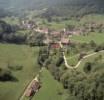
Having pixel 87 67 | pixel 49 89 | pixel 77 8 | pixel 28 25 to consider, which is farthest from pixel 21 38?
pixel 77 8

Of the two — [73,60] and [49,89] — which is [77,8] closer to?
[73,60]

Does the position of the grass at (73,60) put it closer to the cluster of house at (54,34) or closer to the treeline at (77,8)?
the cluster of house at (54,34)

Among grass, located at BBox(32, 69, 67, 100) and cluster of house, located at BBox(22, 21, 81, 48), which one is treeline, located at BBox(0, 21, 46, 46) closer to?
cluster of house, located at BBox(22, 21, 81, 48)

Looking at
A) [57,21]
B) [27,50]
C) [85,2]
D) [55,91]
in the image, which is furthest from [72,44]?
[85,2]

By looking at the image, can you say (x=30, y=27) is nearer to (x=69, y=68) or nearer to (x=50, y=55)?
(x=50, y=55)

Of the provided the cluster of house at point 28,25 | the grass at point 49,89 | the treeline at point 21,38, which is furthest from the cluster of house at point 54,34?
the grass at point 49,89
